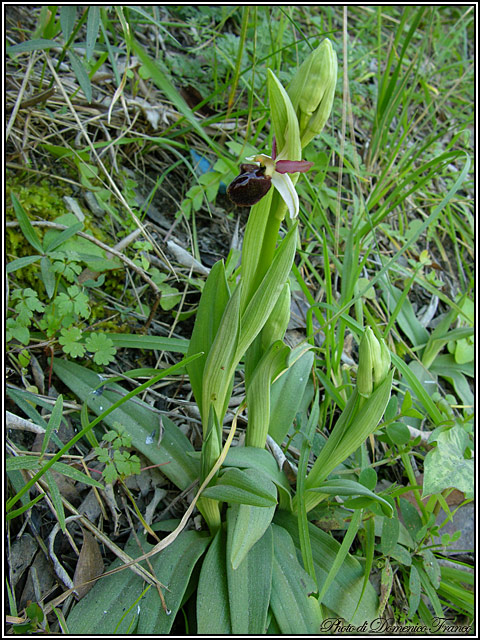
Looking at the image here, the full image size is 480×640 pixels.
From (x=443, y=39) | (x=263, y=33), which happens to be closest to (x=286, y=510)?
(x=263, y=33)

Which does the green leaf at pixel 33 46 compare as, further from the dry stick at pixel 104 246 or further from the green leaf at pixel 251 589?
the green leaf at pixel 251 589

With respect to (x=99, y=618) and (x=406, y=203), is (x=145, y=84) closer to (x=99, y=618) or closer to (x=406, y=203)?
(x=406, y=203)

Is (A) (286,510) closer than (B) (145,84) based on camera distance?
Yes

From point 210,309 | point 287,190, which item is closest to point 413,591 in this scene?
point 210,309

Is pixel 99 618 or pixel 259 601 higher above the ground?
pixel 259 601

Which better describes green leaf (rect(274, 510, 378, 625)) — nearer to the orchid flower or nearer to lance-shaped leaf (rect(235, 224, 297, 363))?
lance-shaped leaf (rect(235, 224, 297, 363))

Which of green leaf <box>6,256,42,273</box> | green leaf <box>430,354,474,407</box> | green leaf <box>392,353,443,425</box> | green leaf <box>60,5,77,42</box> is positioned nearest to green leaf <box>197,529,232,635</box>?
green leaf <box>392,353,443,425</box>

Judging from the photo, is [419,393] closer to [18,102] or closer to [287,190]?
[287,190]
